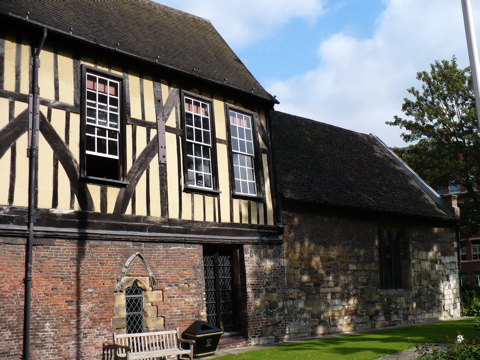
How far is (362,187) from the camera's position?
1902 cm

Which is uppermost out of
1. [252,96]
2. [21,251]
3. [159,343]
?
[252,96]

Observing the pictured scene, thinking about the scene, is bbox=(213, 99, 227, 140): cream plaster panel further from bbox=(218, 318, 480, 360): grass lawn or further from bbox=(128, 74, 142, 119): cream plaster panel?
bbox=(218, 318, 480, 360): grass lawn

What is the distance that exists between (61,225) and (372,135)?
1757 cm

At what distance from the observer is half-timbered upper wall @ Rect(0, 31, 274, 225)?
1020 centimetres

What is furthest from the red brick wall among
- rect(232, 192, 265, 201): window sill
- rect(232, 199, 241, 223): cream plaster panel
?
rect(232, 192, 265, 201): window sill

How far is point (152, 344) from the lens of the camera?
1125 centimetres

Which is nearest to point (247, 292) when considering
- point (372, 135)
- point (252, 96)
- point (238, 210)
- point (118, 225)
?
point (238, 210)

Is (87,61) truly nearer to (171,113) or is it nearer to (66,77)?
(66,77)

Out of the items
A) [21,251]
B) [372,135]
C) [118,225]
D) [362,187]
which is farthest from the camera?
[372,135]

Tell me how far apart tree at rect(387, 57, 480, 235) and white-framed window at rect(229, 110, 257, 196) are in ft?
46.6

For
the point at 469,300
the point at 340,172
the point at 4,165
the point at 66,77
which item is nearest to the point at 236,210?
the point at 66,77

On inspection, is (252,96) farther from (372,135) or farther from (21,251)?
(372,135)

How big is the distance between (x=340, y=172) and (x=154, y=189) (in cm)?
883

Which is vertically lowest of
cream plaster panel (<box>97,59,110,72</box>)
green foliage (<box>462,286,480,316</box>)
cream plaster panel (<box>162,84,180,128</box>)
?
green foliage (<box>462,286,480,316</box>)
